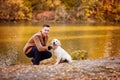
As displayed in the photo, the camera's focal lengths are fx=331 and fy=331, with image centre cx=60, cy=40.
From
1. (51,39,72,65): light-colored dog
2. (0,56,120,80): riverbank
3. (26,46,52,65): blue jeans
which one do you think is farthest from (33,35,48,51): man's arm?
(0,56,120,80): riverbank

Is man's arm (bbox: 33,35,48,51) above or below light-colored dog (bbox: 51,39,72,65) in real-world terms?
above

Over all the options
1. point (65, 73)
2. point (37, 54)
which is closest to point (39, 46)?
point (37, 54)

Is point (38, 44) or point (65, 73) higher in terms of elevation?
point (38, 44)

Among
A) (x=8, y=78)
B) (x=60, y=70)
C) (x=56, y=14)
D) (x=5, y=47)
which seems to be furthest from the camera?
(x=56, y=14)

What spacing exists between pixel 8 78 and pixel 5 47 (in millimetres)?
12839

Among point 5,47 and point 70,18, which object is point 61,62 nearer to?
point 5,47

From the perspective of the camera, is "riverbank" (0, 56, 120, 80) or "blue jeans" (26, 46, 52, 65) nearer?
"riverbank" (0, 56, 120, 80)

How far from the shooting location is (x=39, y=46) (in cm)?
1191

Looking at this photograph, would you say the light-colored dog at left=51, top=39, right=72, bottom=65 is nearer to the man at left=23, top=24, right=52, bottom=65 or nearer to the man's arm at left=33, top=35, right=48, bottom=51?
the man at left=23, top=24, right=52, bottom=65

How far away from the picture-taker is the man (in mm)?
11898

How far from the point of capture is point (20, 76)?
31.8 feet

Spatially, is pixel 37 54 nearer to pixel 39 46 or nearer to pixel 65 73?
pixel 39 46

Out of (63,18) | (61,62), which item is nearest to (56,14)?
(63,18)

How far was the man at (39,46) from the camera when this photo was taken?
11898 millimetres
